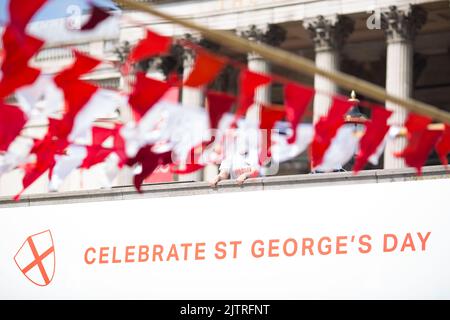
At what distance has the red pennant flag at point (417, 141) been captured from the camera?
6879 millimetres

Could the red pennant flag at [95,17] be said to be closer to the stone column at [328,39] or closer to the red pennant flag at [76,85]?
the red pennant flag at [76,85]

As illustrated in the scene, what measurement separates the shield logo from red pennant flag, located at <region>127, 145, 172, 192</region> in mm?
8590

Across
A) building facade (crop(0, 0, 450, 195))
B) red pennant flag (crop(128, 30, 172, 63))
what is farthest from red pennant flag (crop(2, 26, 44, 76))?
building facade (crop(0, 0, 450, 195))

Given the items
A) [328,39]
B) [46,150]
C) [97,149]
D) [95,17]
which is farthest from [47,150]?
[328,39]

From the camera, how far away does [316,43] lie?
42281 mm

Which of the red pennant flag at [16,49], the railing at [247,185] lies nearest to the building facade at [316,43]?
the railing at [247,185]

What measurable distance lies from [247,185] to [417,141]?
9.80 metres

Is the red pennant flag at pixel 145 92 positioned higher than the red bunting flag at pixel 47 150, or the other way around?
the red pennant flag at pixel 145 92

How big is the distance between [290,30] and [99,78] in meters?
9.61

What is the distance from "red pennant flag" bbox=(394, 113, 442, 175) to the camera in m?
6.88

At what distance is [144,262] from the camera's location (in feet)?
49.5

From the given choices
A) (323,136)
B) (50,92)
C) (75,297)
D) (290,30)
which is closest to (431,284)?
(75,297)

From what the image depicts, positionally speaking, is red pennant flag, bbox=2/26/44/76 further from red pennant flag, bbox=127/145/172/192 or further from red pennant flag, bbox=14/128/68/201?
red pennant flag, bbox=127/145/172/192

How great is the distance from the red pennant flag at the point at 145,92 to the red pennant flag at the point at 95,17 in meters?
0.50
